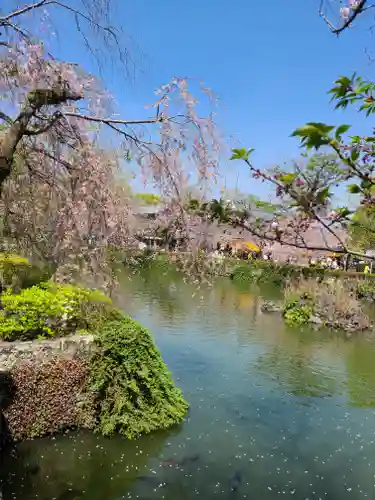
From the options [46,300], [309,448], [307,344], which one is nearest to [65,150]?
[46,300]

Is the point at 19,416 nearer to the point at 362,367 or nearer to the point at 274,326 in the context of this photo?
the point at 362,367

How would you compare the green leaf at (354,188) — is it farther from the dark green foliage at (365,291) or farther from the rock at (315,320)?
the dark green foliage at (365,291)

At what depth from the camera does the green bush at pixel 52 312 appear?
7.01 meters

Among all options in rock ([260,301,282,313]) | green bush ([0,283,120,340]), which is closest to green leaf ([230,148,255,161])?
green bush ([0,283,120,340])

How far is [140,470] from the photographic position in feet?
20.6

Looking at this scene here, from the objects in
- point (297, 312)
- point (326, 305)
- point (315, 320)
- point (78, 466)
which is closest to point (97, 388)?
point (78, 466)

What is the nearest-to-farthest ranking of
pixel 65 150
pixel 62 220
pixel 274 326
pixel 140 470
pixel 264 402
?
pixel 65 150, pixel 62 220, pixel 140 470, pixel 264 402, pixel 274 326

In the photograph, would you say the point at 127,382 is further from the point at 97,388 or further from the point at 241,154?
the point at 241,154

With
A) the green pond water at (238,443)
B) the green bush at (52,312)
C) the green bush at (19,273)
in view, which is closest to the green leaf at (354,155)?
the green pond water at (238,443)

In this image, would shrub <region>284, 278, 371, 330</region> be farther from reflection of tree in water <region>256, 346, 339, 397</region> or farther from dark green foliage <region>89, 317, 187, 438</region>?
dark green foliage <region>89, 317, 187, 438</region>

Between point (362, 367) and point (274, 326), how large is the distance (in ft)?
15.4

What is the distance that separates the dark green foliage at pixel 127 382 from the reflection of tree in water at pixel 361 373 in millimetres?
4907

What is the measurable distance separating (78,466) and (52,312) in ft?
7.63

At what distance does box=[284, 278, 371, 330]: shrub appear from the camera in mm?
17016
